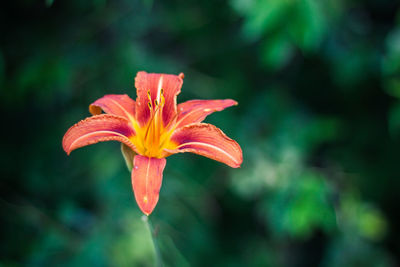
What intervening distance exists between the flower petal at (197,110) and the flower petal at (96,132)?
0.68ft

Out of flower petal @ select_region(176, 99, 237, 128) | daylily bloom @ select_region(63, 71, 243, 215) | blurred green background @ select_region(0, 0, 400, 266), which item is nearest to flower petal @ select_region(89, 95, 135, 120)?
daylily bloom @ select_region(63, 71, 243, 215)

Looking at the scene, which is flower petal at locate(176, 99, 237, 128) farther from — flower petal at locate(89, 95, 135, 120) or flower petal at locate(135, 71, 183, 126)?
flower petal at locate(89, 95, 135, 120)

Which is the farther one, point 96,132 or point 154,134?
point 154,134

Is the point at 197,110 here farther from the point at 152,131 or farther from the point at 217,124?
→ the point at 217,124

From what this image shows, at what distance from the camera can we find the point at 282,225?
2160mm

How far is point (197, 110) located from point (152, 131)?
0.18m

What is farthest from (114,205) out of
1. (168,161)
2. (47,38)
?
(47,38)

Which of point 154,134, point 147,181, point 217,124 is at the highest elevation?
point 217,124

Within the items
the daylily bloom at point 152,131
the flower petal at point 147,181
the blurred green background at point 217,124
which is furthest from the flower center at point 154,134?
the blurred green background at point 217,124

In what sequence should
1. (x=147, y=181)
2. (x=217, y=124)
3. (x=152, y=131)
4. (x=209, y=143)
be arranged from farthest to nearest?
1. (x=217, y=124)
2. (x=152, y=131)
3. (x=209, y=143)
4. (x=147, y=181)

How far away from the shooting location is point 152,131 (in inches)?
49.3

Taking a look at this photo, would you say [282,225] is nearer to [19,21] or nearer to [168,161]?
[168,161]

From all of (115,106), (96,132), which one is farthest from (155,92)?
(96,132)

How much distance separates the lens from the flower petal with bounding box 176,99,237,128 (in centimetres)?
127
